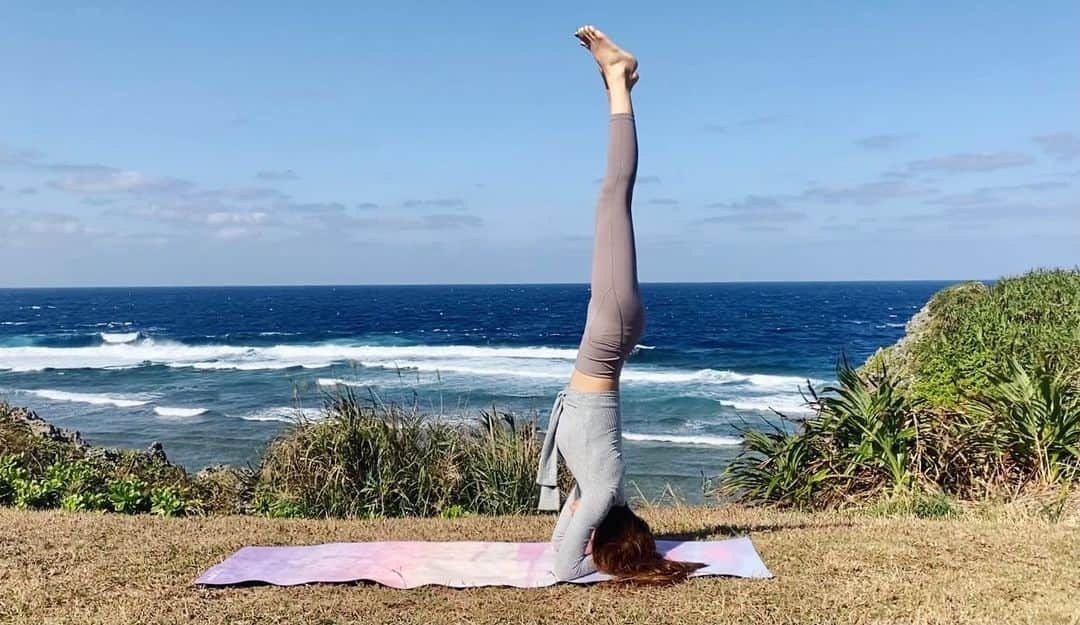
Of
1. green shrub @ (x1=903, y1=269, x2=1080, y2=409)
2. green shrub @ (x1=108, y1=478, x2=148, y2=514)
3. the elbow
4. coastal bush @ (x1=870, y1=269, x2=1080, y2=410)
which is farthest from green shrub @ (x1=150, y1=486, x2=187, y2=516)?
green shrub @ (x1=903, y1=269, x2=1080, y2=409)

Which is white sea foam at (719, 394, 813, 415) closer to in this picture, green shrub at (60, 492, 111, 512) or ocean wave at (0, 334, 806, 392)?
ocean wave at (0, 334, 806, 392)

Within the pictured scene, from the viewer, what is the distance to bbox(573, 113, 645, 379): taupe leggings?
4902 millimetres

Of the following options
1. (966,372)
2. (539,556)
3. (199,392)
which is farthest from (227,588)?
(199,392)

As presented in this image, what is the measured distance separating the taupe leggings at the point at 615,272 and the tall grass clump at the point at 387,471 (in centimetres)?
286

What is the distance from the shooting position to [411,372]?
32.0m

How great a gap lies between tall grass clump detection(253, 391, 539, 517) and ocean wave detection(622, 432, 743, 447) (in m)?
10.5

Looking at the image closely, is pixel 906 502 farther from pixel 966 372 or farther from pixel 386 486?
pixel 386 486

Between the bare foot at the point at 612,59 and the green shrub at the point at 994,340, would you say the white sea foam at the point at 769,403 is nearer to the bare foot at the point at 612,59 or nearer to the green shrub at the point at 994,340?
the green shrub at the point at 994,340

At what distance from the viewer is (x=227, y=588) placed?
4.64 meters

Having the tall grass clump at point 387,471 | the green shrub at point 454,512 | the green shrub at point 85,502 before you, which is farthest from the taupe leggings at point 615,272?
the green shrub at point 85,502

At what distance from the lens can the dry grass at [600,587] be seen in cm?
422

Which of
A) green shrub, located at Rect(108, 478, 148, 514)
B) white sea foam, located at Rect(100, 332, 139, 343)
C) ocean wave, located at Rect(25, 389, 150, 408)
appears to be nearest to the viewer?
green shrub, located at Rect(108, 478, 148, 514)

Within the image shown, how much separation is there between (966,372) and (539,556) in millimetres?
6367

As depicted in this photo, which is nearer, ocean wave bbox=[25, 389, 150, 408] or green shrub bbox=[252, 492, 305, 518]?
green shrub bbox=[252, 492, 305, 518]
